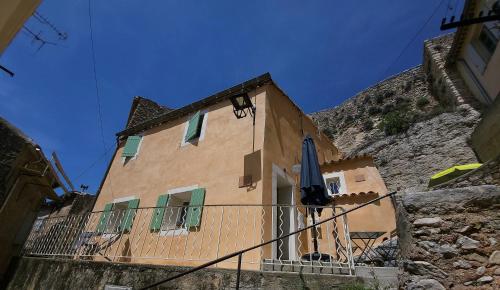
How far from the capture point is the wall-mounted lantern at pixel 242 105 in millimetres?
7636

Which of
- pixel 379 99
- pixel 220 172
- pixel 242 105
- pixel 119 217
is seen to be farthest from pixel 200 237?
pixel 379 99

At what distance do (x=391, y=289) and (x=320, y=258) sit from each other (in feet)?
4.02

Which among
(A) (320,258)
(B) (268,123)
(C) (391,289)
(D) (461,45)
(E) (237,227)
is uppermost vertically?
(D) (461,45)

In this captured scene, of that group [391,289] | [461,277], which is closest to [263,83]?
[391,289]

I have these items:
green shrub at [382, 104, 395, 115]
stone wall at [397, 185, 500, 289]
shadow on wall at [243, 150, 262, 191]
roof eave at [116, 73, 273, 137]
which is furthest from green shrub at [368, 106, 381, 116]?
stone wall at [397, 185, 500, 289]

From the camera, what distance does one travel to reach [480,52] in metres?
12.1

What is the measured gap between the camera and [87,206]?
15062 mm

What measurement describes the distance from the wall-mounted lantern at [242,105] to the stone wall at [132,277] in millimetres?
4520

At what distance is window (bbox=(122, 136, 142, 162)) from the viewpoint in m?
10.7

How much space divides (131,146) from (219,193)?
5.48 metres

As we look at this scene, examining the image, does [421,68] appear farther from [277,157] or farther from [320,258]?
[320,258]

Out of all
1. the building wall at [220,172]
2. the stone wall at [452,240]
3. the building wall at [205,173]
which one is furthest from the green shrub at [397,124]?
the stone wall at [452,240]

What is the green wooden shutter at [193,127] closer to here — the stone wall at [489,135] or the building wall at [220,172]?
the building wall at [220,172]

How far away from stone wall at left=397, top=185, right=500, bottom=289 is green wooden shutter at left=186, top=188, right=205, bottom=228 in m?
4.84
